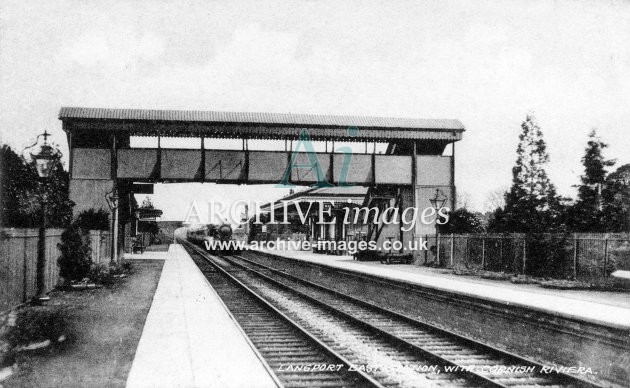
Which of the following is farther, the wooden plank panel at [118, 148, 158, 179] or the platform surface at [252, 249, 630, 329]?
the wooden plank panel at [118, 148, 158, 179]

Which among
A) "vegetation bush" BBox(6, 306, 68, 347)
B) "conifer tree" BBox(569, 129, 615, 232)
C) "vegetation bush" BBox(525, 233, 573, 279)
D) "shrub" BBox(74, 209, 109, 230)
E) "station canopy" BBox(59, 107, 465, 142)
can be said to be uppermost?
"station canopy" BBox(59, 107, 465, 142)

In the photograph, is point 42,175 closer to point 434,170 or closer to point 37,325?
point 37,325

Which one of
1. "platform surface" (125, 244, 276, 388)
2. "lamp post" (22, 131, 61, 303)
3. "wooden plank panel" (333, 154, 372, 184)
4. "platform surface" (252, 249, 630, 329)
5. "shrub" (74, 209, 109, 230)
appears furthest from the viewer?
"wooden plank panel" (333, 154, 372, 184)

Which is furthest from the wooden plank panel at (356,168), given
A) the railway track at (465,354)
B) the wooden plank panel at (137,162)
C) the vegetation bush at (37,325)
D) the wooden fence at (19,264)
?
the vegetation bush at (37,325)

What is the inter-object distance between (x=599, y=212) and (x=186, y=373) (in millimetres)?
23768

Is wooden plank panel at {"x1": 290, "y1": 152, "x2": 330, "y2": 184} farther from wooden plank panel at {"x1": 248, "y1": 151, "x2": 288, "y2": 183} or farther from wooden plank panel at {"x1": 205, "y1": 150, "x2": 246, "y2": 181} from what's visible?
wooden plank panel at {"x1": 205, "y1": 150, "x2": 246, "y2": 181}

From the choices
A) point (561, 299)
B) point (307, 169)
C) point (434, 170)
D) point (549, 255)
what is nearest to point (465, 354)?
point (561, 299)

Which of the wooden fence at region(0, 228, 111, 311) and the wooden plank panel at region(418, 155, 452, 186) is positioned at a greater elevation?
the wooden plank panel at region(418, 155, 452, 186)

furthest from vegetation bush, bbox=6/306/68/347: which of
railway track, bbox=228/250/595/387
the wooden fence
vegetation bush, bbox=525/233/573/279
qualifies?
vegetation bush, bbox=525/233/573/279

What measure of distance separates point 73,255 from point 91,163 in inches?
568

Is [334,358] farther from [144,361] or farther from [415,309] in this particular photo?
[415,309]

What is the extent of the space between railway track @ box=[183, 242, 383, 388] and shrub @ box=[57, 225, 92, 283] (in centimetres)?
450

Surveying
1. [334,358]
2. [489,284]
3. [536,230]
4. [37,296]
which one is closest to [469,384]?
[334,358]

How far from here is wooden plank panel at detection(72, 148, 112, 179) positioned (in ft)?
100
